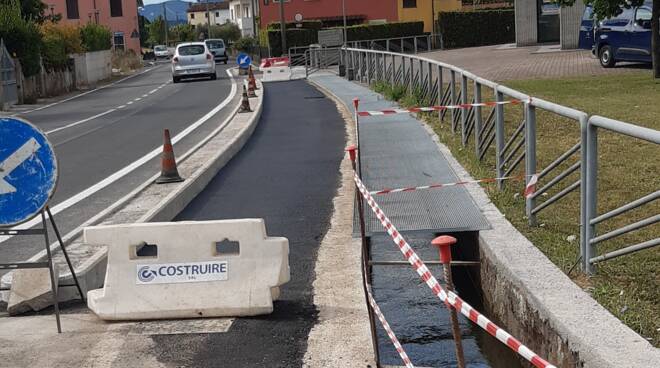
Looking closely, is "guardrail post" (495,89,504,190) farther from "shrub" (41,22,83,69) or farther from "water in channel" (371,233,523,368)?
"shrub" (41,22,83,69)

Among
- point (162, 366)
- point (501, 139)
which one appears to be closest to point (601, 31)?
point (501, 139)

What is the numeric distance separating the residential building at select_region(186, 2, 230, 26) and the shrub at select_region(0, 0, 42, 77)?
124m

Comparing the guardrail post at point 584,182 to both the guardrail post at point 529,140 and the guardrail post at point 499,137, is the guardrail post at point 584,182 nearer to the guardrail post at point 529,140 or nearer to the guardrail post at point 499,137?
the guardrail post at point 529,140

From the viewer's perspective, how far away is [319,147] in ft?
53.8

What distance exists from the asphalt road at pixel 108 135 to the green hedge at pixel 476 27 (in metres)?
23.7

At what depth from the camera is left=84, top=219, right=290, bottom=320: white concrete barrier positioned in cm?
667

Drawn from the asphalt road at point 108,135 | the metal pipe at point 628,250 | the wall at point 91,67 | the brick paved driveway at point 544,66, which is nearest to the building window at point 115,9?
the wall at point 91,67

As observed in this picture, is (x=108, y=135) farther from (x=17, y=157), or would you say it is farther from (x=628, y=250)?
(x=628, y=250)

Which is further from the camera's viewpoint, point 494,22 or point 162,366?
point 494,22

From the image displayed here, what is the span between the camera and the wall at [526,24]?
146 ft

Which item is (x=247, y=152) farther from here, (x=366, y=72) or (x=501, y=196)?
(x=366, y=72)

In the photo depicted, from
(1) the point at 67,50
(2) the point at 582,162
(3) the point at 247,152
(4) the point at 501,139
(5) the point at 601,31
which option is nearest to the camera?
(2) the point at 582,162

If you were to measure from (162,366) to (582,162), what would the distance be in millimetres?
3014

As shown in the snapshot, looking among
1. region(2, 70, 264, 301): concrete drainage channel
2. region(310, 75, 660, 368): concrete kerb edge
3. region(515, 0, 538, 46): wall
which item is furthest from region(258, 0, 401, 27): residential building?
region(310, 75, 660, 368): concrete kerb edge
